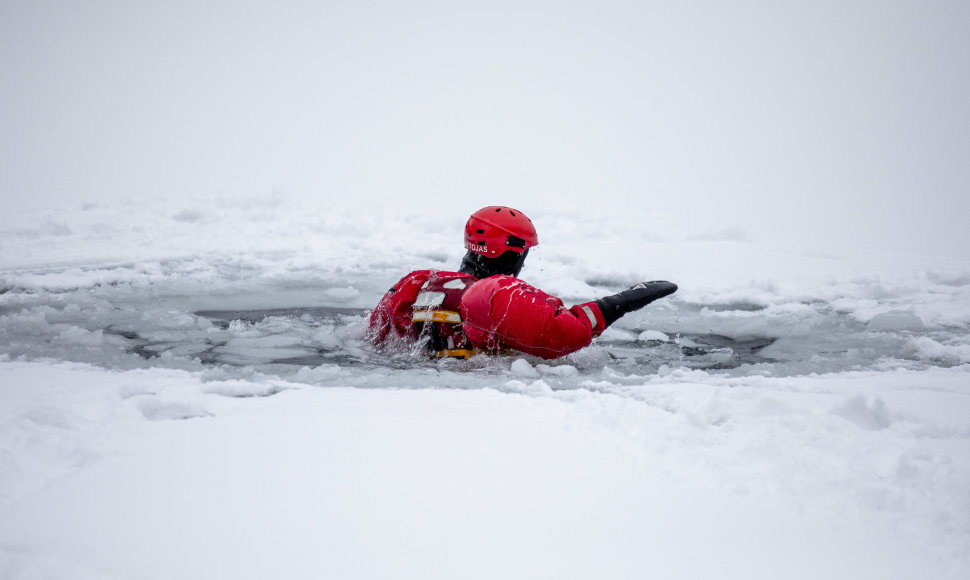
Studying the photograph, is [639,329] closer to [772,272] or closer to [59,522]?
[772,272]

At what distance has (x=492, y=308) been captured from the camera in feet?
12.8

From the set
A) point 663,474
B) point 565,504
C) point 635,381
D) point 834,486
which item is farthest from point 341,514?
point 635,381

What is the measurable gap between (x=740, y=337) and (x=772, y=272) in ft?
11.7

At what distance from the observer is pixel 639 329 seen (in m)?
5.80

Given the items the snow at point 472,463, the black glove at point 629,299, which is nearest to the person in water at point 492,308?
the black glove at point 629,299

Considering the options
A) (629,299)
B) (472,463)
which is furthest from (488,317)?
(472,463)

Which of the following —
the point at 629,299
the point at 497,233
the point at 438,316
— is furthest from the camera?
the point at 497,233

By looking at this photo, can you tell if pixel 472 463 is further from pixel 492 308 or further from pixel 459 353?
pixel 459 353

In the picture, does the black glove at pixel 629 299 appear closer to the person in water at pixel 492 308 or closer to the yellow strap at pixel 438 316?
the person in water at pixel 492 308

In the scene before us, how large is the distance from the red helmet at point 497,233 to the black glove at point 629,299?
62 centimetres

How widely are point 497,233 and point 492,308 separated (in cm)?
69

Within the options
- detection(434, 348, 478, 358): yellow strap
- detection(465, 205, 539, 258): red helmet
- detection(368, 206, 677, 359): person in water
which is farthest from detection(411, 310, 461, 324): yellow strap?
detection(465, 205, 539, 258): red helmet

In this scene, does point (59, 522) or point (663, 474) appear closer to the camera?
point (59, 522)

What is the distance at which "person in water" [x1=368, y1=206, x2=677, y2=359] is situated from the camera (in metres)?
3.90
